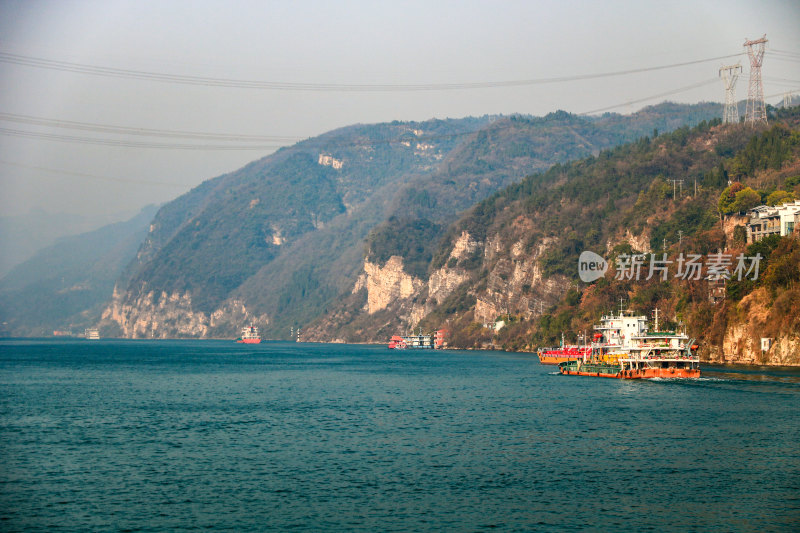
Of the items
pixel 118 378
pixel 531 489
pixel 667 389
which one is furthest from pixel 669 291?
pixel 531 489

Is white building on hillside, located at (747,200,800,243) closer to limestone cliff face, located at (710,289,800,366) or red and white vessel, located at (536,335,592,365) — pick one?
limestone cliff face, located at (710,289,800,366)

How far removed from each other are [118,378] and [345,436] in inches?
2830

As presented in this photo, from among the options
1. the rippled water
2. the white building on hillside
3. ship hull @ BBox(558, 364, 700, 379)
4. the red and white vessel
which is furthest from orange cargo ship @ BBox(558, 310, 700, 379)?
the white building on hillside

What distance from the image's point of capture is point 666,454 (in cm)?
5406

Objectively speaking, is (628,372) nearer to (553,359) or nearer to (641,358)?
(641,358)

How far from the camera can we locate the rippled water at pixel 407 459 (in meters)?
39.3

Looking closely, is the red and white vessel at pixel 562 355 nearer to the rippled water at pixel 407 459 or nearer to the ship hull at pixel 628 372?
the ship hull at pixel 628 372

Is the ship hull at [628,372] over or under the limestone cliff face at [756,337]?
under

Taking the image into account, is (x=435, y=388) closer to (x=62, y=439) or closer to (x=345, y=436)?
(x=345, y=436)

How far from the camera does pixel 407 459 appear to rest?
52.6 meters

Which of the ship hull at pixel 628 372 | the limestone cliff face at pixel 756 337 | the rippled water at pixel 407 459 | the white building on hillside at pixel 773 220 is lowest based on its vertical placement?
the rippled water at pixel 407 459

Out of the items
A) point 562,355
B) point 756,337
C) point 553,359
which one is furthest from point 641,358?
point 553,359

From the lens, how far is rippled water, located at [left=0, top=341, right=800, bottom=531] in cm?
3928

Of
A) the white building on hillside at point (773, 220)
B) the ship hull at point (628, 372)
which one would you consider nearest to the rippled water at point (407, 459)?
the ship hull at point (628, 372)
